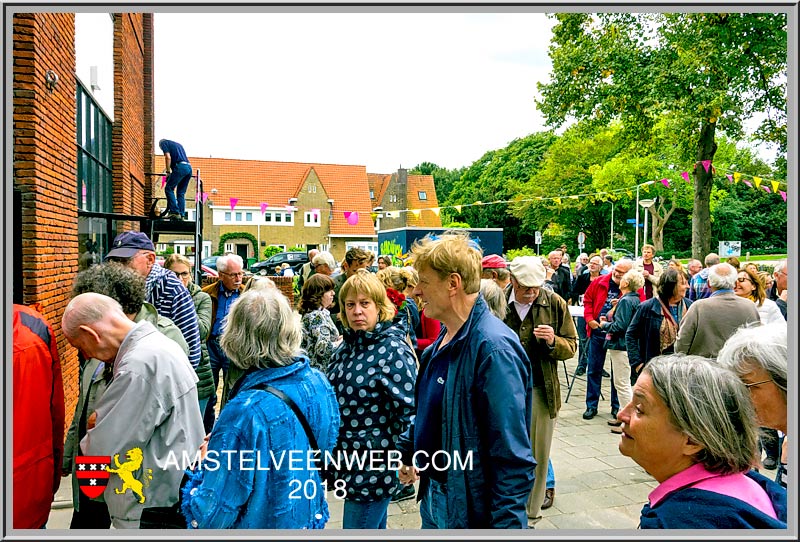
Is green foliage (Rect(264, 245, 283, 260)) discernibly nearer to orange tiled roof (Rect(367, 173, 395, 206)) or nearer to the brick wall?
orange tiled roof (Rect(367, 173, 395, 206))

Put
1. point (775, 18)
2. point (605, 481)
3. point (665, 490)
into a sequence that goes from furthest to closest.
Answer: point (605, 481), point (775, 18), point (665, 490)

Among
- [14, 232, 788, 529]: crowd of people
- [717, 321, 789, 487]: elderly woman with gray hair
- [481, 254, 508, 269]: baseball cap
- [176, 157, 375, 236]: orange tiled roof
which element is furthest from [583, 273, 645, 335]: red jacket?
[717, 321, 789, 487]: elderly woman with gray hair

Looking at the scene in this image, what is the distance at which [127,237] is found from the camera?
4613mm

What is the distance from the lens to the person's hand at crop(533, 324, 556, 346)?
427 cm

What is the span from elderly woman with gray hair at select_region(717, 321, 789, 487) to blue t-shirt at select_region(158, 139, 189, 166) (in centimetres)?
895

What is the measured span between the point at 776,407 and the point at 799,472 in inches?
25.2

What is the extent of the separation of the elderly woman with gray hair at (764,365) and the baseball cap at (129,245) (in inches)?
158

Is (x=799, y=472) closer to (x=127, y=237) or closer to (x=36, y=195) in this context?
(x=127, y=237)

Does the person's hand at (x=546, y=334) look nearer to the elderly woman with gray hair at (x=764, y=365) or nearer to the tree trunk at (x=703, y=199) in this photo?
the elderly woman with gray hair at (x=764, y=365)

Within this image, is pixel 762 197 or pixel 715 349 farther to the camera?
pixel 762 197

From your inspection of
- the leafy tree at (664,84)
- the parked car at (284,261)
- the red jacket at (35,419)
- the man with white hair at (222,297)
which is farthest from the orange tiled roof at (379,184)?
the red jacket at (35,419)

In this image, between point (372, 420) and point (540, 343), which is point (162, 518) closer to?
point (372, 420)

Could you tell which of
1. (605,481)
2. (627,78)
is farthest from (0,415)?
(627,78)

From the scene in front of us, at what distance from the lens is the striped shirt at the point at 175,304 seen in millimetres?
4375
